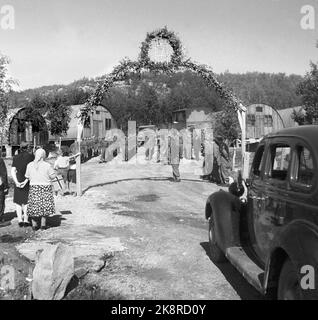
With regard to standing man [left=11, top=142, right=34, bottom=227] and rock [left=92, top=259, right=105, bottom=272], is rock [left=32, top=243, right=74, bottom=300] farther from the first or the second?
standing man [left=11, top=142, right=34, bottom=227]

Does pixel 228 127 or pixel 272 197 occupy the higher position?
pixel 228 127

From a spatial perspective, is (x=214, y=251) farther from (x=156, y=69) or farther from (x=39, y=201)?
(x=156, y=69)

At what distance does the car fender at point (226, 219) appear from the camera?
17.8ft

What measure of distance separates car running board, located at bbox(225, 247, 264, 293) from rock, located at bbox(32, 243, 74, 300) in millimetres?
1917

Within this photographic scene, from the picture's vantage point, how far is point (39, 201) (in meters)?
7.89

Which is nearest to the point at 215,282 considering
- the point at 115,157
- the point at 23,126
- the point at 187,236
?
the point at 187,236

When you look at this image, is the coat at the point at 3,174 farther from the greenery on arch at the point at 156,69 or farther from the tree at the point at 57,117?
the tree at the point at 57,117

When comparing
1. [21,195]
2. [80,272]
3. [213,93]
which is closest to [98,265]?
[80,272]

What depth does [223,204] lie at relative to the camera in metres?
5.92

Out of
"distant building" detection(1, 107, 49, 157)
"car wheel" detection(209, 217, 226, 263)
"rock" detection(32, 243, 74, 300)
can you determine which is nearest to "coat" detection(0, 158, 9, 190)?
"rock" detection(32, 243, 74, 300)

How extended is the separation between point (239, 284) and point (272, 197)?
4.98 ft

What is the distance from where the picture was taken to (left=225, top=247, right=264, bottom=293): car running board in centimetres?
411

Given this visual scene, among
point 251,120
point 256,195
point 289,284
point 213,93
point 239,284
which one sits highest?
point 213,93
